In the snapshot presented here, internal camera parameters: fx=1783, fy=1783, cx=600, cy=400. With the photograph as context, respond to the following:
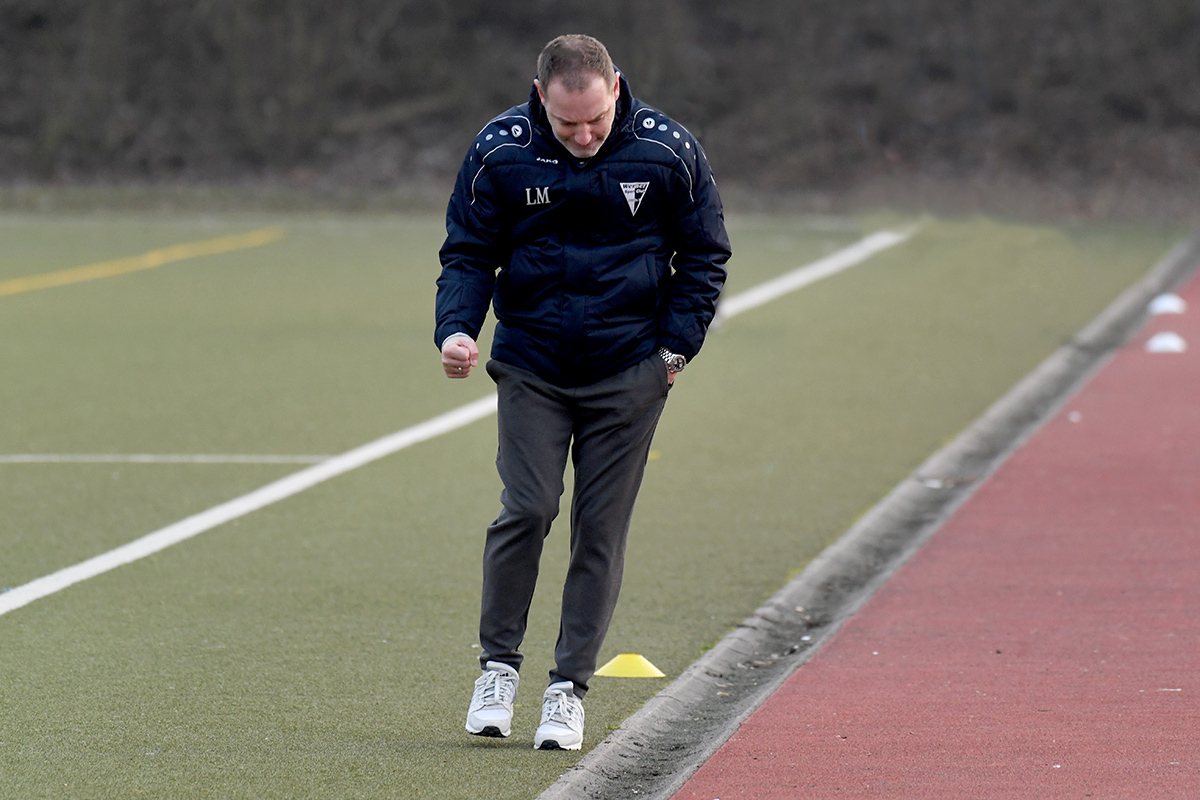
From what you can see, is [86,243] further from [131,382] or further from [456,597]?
[456,597]

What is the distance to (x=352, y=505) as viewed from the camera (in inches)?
339

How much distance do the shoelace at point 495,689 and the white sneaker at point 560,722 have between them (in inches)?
4.1

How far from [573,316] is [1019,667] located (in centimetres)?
210

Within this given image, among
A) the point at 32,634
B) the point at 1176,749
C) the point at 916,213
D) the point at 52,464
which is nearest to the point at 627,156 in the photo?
the point at 1176,749

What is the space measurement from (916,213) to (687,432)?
11.9 metres

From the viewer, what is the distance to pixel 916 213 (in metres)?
21.9

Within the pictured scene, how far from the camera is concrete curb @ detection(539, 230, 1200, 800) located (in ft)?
15.9

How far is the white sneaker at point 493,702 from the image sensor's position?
496 cm

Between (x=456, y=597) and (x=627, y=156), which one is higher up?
(x=627, y=156)

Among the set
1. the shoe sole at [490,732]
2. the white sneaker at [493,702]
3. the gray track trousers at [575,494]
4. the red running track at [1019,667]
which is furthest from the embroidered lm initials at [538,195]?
the red running track at [1019,667]

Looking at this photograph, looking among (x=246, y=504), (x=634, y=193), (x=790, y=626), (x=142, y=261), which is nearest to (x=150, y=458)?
(x=246, y=504)

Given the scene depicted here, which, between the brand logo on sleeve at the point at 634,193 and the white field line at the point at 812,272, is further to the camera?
the white field line at the point at 812,272

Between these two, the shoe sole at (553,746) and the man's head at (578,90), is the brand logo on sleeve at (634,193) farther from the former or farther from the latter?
the shoe sole at (553,746)

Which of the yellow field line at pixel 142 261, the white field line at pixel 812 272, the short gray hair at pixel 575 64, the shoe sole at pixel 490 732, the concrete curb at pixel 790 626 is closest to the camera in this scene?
the short gray hair at pixel 575 64
